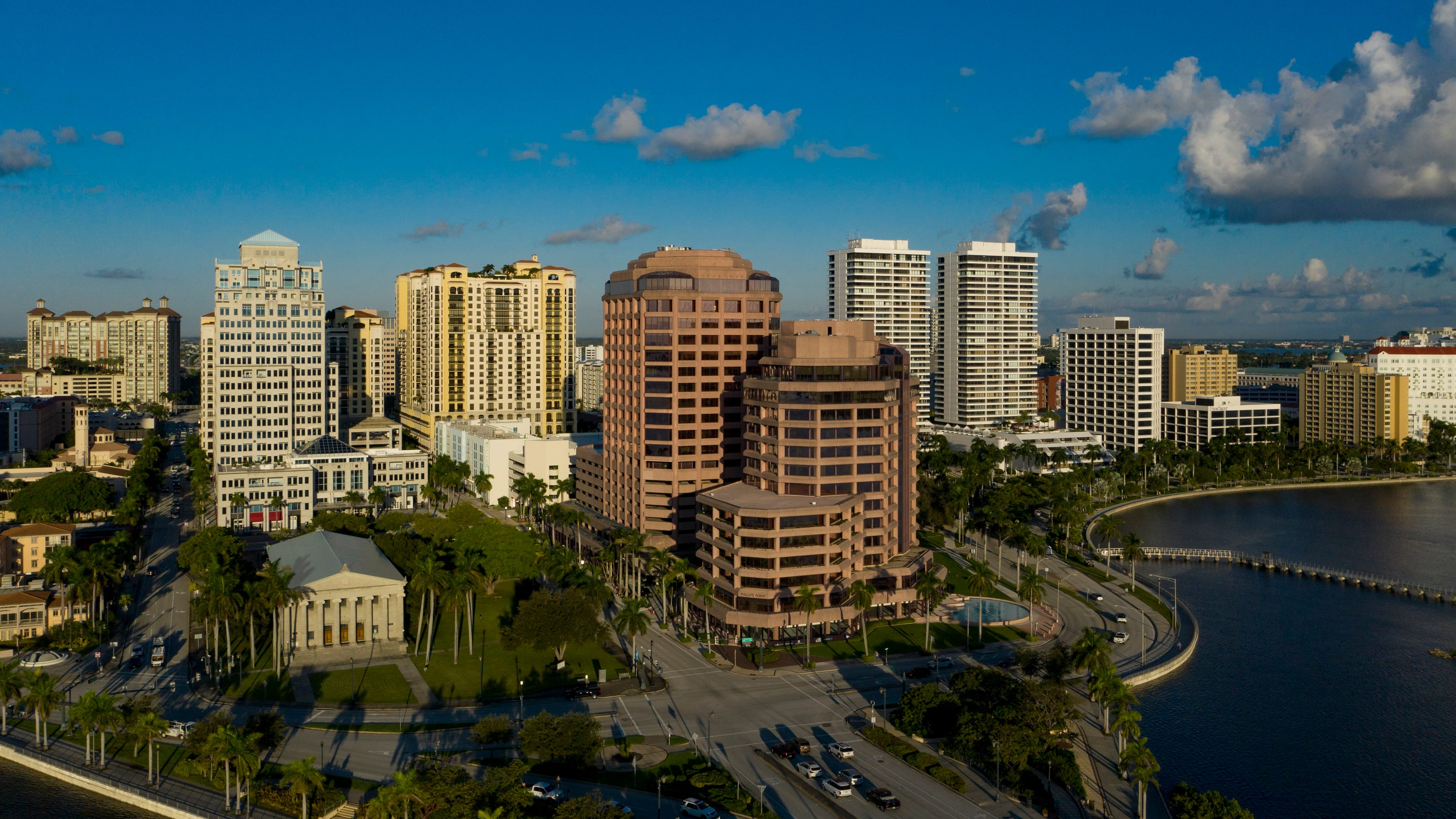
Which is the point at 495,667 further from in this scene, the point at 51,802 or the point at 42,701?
the point at 51,802

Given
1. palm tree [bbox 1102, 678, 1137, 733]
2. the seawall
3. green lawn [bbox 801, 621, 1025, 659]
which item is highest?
palm tree [bbox 1102, 678, 1137, 733]

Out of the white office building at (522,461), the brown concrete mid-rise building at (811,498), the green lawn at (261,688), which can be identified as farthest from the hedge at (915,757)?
the white office building at (522,461)

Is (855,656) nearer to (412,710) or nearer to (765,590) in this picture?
(765,590)

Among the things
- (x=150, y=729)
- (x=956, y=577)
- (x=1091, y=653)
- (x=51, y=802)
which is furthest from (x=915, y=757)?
(x=51, y=802)

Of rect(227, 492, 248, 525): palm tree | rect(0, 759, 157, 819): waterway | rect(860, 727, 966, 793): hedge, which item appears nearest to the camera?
rect(0, 759, 157, 819): waterway

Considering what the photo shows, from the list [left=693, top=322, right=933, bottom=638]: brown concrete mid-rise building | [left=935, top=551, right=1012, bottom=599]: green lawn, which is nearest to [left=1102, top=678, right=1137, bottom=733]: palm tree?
[left=693, top=322, right=933, bottom=638]: brown concrete mid-rise building

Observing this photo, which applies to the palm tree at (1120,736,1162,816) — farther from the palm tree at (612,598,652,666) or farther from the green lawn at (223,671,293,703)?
the green lawn at (223,671,293,703)

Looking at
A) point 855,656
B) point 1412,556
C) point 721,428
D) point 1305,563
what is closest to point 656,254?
point 721,428

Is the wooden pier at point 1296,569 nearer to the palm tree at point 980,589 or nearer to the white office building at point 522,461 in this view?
the palm tree at point 980,589
